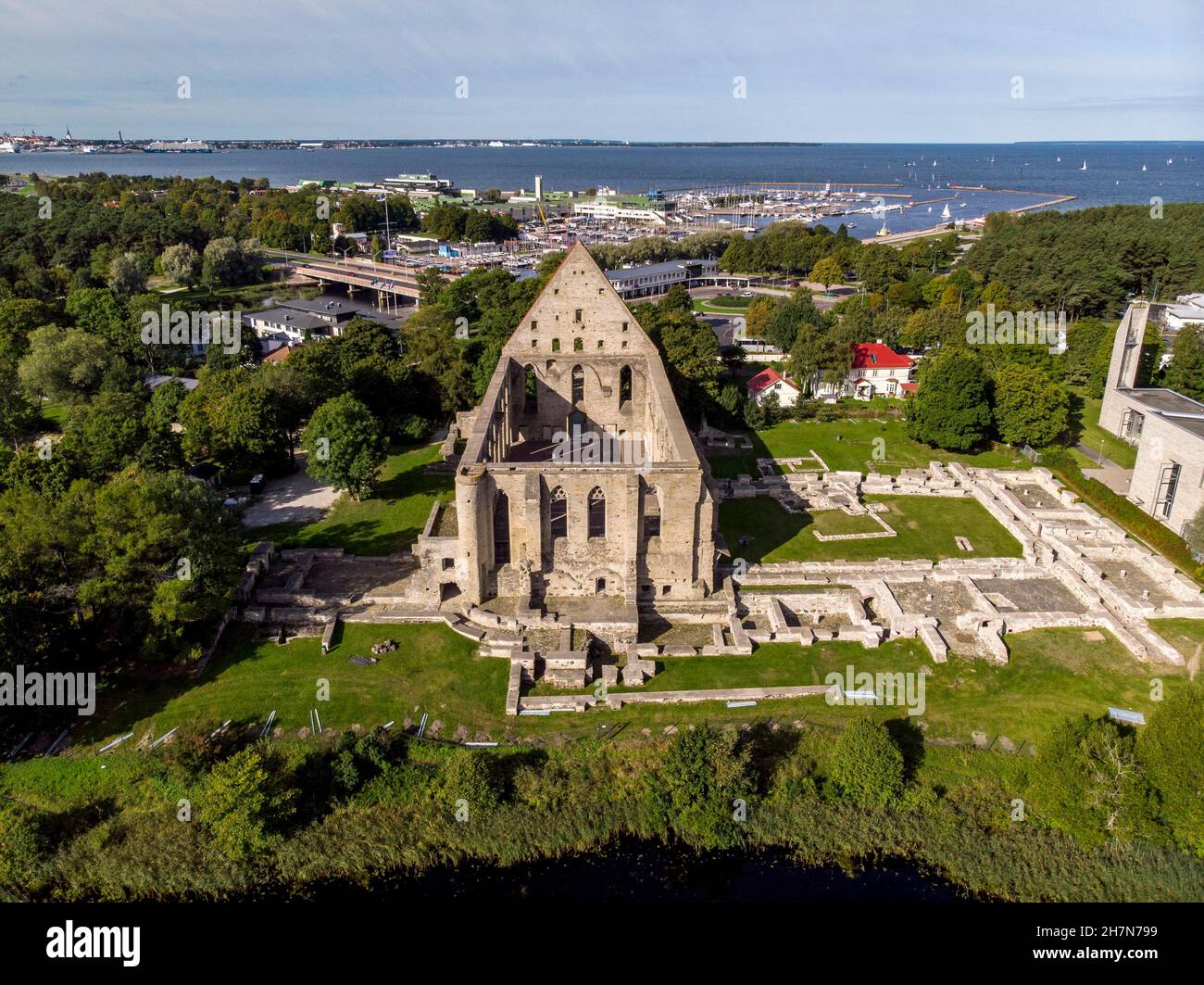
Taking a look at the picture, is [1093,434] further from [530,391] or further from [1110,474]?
[530,391]

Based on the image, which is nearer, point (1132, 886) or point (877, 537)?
point (1132, 886)

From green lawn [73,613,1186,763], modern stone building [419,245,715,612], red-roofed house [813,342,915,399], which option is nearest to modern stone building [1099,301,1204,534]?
green lawn [73,613,1186,763]

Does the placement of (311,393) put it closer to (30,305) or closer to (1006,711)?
(30,305)

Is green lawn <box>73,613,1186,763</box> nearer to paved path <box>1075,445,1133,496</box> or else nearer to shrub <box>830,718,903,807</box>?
shrub <box>830,718,903,807</box>

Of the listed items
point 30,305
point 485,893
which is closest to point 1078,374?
point 485,893

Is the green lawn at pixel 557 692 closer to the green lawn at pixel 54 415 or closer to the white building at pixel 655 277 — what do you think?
the green lawn at pixel 54 415
